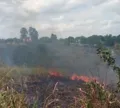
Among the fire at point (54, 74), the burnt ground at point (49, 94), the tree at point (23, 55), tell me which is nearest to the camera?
the burnt ground at point (49, 94)

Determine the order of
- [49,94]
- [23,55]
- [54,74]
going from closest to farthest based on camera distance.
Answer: [49,94] < [54,74] < [23,55]

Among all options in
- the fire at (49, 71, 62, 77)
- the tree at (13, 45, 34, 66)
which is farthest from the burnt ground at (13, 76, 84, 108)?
the tree at (13, 45, 34, 66)

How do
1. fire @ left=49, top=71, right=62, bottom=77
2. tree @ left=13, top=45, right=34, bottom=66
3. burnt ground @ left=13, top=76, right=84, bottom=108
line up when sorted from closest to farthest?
burnt ground @ left=13, top=76, right=84, bottom=108
fire @ left=49, top=71, right=62, bottom=77
tree @ left=13, top=45, right=34, bottom=66

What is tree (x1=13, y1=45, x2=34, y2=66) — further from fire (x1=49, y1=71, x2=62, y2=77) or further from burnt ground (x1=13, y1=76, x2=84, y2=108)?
burnt ground (x1=13, y1=76, x2=84, y2=108)

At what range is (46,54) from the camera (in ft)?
117

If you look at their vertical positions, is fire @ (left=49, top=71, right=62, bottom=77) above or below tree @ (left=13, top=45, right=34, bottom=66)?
below

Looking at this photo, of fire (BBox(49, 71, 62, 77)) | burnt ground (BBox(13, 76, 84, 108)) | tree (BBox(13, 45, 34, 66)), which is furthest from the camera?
tree (BBox(13, 45, 34, 66))

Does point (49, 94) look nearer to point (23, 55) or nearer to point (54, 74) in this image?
point (54, 74)

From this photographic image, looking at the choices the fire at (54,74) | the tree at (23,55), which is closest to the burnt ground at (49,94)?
the fire at (54,74)

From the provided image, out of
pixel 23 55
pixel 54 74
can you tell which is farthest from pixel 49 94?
pixel 23 55

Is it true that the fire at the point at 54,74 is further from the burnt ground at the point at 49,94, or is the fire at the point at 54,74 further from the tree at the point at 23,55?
the tree at the point at 23,55

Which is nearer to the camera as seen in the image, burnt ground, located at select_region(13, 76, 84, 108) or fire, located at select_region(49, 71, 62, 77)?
burnt ground, located at select_region(13, 76, 84, 108)

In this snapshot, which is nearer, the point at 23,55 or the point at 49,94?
the point at 49,94

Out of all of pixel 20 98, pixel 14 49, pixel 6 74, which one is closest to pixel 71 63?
pixel 14 49
